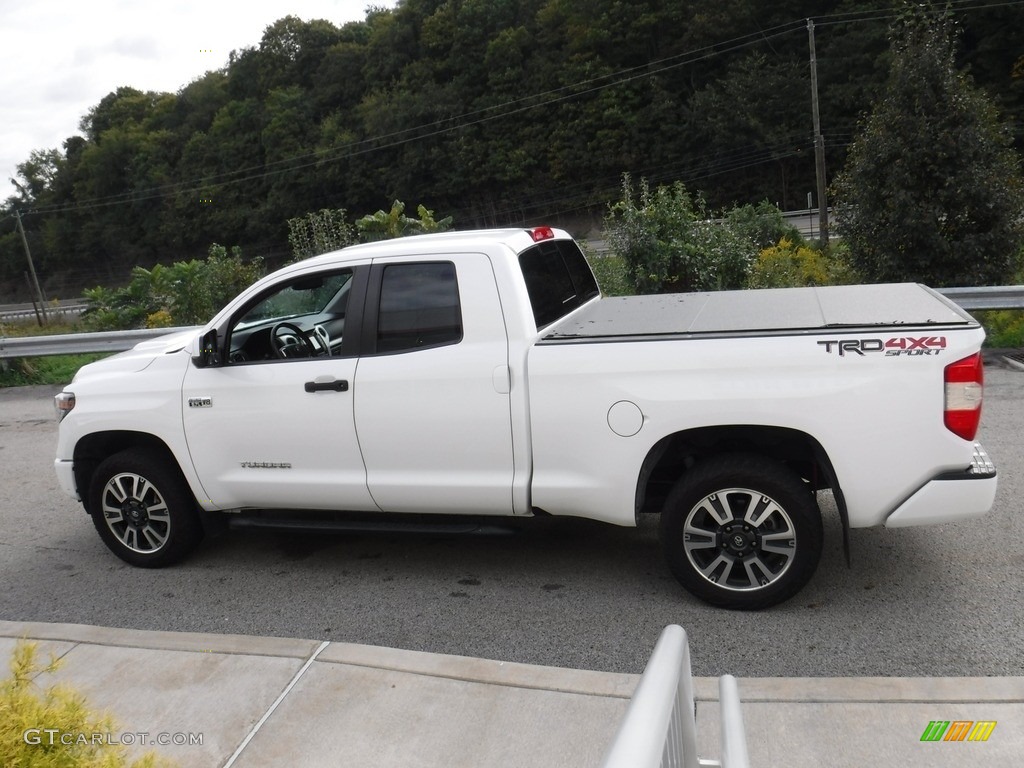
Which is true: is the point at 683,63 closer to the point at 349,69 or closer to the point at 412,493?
the point at 349,69

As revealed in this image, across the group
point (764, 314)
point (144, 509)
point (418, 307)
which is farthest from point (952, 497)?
point (144, 509)

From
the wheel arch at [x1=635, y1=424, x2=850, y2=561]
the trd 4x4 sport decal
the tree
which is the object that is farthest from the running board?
the tree

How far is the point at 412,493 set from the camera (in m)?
5.09

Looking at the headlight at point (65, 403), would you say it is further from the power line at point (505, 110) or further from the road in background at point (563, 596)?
the power line at point (505, 110)

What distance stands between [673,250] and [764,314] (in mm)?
7914

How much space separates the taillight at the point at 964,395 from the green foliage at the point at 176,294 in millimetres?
14823

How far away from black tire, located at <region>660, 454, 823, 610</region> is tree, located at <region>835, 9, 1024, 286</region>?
28.3 ft

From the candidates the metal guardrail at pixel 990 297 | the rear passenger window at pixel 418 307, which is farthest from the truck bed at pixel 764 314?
the metal guardrail at pixel 990 297

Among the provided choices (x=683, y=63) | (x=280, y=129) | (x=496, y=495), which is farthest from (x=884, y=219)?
(x=280, y=129)

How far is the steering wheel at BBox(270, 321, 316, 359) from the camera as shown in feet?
18.2

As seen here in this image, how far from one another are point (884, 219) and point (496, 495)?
9.30 metres

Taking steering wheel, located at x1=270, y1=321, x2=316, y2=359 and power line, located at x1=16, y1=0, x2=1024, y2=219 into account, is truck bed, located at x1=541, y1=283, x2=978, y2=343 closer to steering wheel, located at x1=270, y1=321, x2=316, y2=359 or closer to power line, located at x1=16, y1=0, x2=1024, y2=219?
steering wheel, located at x1=270, y1=321, x2=316, y2=359

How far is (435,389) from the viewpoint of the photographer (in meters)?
4.93

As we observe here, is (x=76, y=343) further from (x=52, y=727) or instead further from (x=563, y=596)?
(x=52, y=727)
